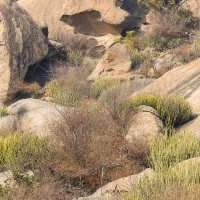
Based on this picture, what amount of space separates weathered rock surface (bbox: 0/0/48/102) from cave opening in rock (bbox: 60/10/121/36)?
825 cm

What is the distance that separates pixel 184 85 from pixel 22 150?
257 inches

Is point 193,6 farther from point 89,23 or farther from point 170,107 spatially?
point 170,107

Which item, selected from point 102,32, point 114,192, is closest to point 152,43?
point 102,32

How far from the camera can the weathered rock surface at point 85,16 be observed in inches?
1174

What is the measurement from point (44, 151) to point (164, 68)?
43.3 feet

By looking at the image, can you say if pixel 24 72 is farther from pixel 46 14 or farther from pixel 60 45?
pixel 46 14

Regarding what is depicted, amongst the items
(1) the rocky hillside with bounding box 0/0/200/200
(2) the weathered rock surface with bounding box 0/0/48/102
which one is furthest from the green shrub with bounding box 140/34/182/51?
(2) the weathered rock surface with bounding box 0/0/48/102

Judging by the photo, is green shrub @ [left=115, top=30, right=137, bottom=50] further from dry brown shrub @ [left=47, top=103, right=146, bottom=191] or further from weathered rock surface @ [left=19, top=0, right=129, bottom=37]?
dry brown shrub @ [left=47, top=103, right=146, bottom=191]

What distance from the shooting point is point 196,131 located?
30.9 ft

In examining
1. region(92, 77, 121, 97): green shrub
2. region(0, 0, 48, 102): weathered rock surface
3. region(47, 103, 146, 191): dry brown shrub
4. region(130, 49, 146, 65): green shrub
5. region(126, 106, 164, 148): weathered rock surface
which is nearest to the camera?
region(47, 103, 146, 191): dry brown shrub

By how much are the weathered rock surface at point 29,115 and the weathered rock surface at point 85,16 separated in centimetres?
1630

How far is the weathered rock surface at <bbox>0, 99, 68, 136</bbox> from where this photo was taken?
39.6 ft

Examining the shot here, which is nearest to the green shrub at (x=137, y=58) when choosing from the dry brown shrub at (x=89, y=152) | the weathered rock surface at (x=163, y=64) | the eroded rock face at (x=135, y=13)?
the weathered rock surface at (x=163, y=64)

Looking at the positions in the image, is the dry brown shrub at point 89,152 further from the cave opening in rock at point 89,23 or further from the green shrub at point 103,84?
the cave opening in rock at point 89,23
